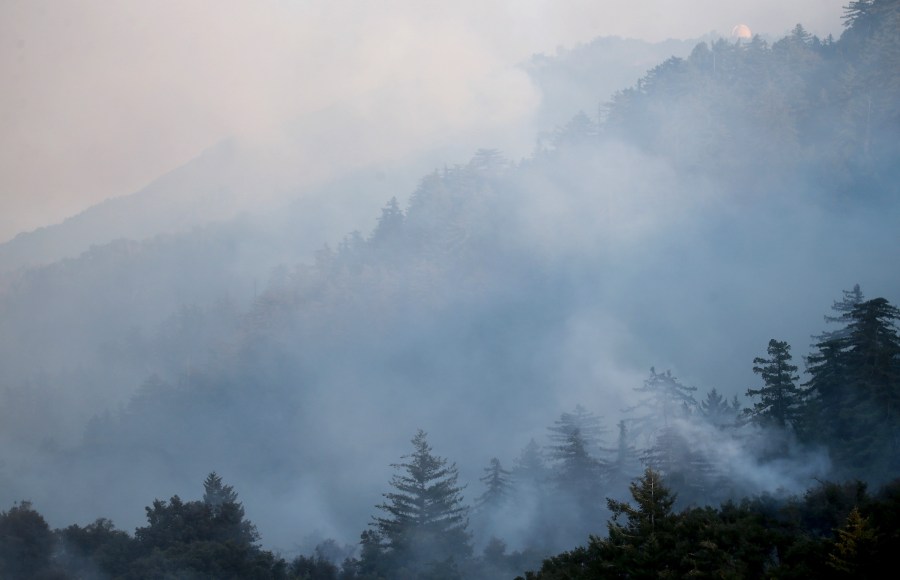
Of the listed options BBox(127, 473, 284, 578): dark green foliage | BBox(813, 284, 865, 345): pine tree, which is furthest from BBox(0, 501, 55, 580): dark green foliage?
BBox(813, 284, 865, 345): pine tree

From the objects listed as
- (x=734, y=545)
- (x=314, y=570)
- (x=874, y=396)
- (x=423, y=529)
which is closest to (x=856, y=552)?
(x=734, y=545)

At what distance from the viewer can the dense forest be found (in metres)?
34.9

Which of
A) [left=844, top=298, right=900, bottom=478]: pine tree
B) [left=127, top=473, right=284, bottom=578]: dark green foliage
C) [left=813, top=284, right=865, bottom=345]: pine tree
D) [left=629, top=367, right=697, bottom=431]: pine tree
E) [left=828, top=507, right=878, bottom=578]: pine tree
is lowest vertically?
[left=828, top=507, right=878, bottom=578]: pine tree

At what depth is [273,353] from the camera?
244 ft

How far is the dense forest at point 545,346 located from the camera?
3494cm

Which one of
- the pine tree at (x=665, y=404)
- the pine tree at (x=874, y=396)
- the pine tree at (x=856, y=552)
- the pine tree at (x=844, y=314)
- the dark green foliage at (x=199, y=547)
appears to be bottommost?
the pine tree at (x=856, y=552)

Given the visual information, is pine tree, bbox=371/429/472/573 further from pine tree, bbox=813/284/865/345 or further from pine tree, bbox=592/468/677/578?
pine tree, bbox=813/284/865/345

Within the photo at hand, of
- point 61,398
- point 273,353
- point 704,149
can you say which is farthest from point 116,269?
point 704,149

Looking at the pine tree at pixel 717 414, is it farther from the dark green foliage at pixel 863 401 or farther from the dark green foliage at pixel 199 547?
the dark green foliage at pixel 199 547

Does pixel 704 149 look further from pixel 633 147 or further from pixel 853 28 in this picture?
pixel 853 28

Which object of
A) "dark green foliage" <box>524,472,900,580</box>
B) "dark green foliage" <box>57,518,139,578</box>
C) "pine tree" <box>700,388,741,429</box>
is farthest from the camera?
"pine tree" <box>700,388,741,429</box>

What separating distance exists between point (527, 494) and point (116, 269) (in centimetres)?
10491

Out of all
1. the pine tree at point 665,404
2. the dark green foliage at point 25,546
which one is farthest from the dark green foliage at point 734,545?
the pine tree at point 665,404

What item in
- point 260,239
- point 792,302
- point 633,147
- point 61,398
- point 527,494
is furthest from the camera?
point 260,239
